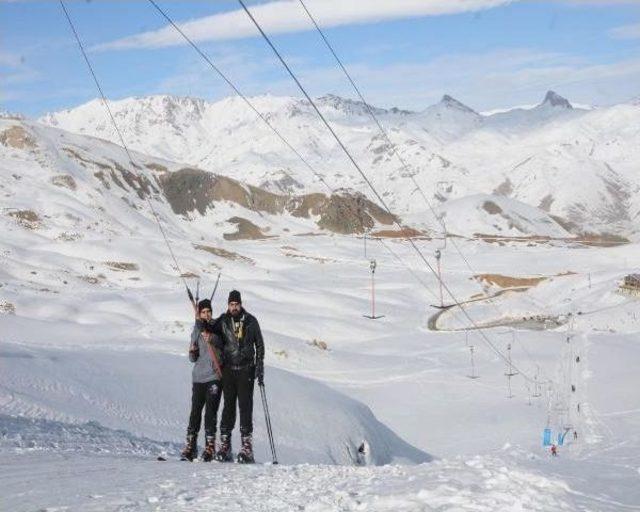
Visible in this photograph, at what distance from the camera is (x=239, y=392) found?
40.5 ft

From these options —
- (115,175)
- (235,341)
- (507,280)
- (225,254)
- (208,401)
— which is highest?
(115,175)

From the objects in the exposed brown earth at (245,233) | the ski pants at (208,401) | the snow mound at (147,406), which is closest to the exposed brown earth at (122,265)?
the snow mound at (147,406)

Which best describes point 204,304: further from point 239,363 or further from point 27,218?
point 27,218

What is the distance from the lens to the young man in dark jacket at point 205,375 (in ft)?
39.7

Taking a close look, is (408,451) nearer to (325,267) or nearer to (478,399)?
(478,399)

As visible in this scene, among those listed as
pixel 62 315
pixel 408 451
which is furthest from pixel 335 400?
pixel 62 315

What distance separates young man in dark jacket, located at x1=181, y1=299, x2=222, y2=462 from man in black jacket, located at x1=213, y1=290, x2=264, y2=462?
0.44 ft

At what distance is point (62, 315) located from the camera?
185 feet

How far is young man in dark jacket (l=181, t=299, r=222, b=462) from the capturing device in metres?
12.1

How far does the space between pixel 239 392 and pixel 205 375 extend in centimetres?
61

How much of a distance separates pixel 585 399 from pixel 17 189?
409 feet

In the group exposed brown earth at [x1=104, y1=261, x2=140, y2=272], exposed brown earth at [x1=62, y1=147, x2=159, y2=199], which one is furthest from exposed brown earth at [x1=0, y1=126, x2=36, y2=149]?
exposed brown earth at [x1=104, y1=261, x2=140, y2=272]

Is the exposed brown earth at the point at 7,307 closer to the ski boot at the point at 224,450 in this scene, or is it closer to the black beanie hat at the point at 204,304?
the ski boot at the point at 224,450

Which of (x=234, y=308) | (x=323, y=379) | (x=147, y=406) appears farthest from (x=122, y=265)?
(x=234, y=308)
